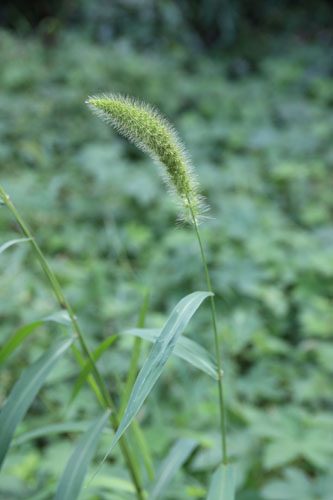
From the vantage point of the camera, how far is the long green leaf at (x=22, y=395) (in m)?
0.82

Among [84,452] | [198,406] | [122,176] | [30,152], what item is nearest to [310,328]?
[198,406]

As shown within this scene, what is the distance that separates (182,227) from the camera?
0.83m

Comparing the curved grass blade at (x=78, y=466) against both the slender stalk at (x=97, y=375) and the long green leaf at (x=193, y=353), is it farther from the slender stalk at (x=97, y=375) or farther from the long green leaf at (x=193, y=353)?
the long green leaf at (x=193, y=353)

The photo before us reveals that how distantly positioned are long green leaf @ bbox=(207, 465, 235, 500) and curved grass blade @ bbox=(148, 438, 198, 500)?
215 mm

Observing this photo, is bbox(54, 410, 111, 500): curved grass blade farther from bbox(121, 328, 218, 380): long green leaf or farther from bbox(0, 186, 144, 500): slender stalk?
bbox(121, 328, 218, 380): long green leaf

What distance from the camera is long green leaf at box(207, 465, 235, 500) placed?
0.83 m

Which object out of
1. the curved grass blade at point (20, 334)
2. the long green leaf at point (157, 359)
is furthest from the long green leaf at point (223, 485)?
the curved grass blade at point (20, 334)

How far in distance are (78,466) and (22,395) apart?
21cm

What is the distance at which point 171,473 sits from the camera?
1075mm

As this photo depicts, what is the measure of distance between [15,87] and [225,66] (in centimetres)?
283

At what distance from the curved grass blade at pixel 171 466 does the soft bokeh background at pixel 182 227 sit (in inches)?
4.5

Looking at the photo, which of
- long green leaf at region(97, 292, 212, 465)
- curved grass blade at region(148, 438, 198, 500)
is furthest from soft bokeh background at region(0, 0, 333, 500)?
long green leaf at region(97, 292, 212, 465)

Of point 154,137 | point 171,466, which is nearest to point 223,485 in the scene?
point 171,466

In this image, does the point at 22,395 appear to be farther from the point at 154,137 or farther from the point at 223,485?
the point at 154,137
